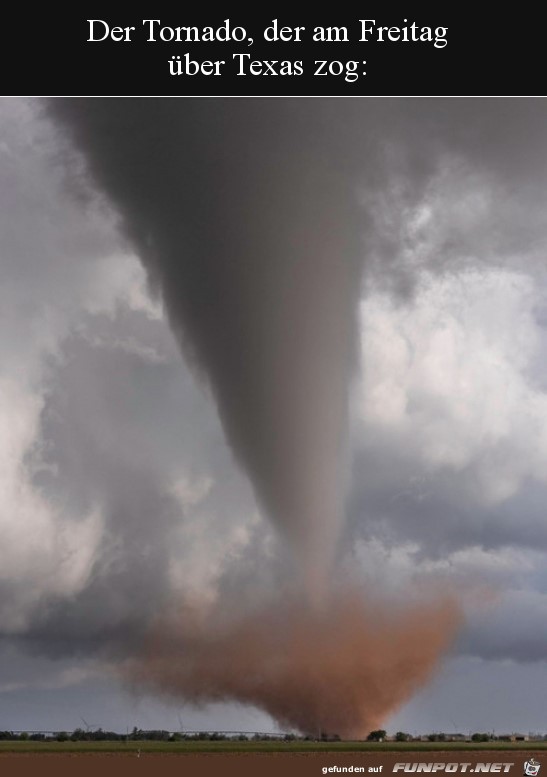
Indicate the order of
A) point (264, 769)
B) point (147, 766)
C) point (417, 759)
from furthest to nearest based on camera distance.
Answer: point (417, 759) → point (147, 766) → point (264, 769)

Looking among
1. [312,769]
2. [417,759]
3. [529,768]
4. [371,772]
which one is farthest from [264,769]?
[417,759]

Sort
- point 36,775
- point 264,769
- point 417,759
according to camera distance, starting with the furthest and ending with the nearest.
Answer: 1. point 417,759
2. point 264,769
3. point 36,775

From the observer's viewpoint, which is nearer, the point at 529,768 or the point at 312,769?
the point at 529,768

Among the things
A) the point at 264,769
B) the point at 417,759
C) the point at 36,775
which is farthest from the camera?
the point at 417,759

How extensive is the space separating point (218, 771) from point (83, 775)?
11765 millimetres

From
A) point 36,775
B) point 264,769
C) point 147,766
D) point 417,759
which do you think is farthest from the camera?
point 417,759

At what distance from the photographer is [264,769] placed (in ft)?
282

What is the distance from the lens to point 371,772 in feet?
270

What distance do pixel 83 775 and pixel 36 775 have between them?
391 cm

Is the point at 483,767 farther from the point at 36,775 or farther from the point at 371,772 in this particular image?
the point at 36,775

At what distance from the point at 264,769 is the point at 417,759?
3209 cm

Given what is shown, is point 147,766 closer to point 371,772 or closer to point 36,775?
point 36,775

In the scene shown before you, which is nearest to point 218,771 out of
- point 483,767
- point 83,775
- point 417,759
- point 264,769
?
point 264,769

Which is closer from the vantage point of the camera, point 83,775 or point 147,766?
point 83,775
